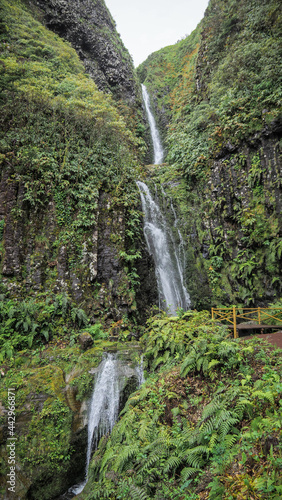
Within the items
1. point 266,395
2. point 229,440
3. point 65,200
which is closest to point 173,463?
point 229,440

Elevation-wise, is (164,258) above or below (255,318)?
above

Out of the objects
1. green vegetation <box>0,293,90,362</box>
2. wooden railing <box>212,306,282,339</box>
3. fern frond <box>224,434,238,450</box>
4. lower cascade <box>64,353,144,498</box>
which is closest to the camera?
fern frond <box>224,434,238,450</box>

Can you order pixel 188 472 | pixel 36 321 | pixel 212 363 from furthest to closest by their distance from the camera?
1. pixel 36 321
2. pixel 212 363
3. pixel 188 472

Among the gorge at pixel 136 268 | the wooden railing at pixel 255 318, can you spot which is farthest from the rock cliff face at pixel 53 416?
the wooden railing at pixel 255 318

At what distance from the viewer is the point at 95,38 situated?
842 inches

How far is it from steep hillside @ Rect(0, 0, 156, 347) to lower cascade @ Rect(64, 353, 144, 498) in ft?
8.62

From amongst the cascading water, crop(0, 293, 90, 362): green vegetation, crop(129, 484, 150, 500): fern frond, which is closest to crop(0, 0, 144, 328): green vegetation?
crop(0, 293, 90, 362): green vegetation

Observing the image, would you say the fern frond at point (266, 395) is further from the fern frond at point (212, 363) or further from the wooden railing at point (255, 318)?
the wooden railing at point (255, 318)

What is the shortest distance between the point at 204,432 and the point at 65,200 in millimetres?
10083

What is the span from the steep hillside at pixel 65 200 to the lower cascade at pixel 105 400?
2627mm

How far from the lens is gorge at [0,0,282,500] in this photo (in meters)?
3.83

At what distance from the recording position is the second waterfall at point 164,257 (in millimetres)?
13041

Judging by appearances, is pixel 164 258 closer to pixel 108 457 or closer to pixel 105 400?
pixel 105 400

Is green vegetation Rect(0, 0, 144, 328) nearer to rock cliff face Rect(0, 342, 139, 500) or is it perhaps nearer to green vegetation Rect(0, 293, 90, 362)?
green vegetation Rect(0, 293, 90, 362)
